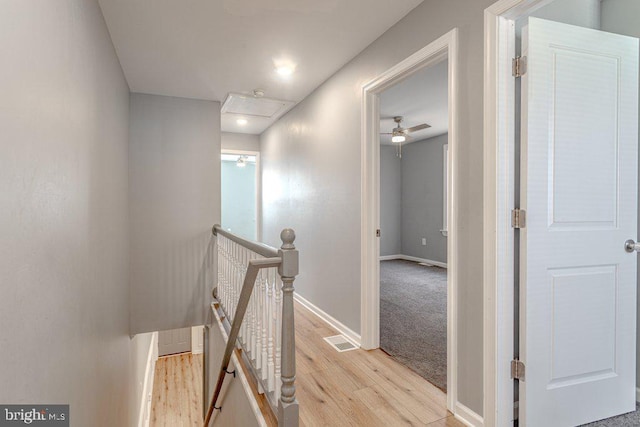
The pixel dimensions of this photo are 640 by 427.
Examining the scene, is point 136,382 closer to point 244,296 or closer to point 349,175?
point 244,296

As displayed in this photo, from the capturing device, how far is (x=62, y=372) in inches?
52.2

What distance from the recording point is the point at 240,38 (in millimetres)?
2486

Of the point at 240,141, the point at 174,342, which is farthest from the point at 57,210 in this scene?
the point at 174,342

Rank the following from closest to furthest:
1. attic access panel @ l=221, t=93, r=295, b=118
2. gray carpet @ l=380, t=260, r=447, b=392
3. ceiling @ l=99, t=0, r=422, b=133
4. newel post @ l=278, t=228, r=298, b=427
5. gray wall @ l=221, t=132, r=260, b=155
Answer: newel post @ l=278, t=228, r=298, b=427 → ceiling @ l=99, t=0, r=422, b=133 → gray carpet @ l=380, t=260, r=447, b=392 → attic access panel @ l=221, t=93, r=295, b=118 → gray wall @ l=221, t=132, r=260, b=155

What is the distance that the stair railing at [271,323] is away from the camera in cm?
148

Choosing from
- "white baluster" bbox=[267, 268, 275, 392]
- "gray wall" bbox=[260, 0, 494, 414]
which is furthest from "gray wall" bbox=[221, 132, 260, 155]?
"white baluster" bbox=[267, 268, 275, 392]

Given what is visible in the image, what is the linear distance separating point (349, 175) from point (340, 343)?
1.44m

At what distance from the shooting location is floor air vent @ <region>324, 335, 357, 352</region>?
2.63m

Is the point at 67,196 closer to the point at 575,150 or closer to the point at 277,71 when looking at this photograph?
the point at 277,71

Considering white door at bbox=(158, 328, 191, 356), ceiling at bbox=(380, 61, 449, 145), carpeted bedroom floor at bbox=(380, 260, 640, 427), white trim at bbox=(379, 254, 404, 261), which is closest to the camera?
carpeted bedroom floor at bbox=(380, 260, 640, 427)

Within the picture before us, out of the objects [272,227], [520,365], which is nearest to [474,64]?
[520,365]

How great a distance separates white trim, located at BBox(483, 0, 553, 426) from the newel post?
3.10ft

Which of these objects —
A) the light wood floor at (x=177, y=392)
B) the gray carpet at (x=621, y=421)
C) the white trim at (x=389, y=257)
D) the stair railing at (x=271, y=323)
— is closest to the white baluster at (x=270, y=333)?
the stair railing at (x=271, y=323)

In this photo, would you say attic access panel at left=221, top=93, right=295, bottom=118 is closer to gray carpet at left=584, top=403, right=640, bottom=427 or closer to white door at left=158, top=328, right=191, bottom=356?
gray carpet at left=584, top=403, right=640, bottom=427
